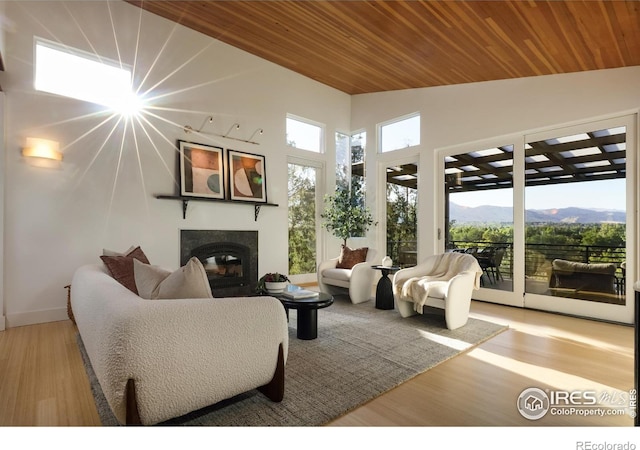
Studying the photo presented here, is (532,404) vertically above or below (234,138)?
below

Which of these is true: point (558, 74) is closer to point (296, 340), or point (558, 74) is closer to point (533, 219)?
point (533, 219)

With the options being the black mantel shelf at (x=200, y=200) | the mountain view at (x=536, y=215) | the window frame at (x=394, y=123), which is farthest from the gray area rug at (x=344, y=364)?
the window frame at (x=394, y=123)

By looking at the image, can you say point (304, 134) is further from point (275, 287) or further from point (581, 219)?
point (581, 219)

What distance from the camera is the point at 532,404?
199 centimetres

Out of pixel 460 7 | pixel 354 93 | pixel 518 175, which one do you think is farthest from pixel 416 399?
pixel 354 93

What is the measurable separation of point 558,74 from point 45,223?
6.10 metres

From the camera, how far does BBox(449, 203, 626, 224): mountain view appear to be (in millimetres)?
3816

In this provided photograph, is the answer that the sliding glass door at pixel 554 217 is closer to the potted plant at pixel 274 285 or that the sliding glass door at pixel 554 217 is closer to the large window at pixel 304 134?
the large window at pixel 304 134

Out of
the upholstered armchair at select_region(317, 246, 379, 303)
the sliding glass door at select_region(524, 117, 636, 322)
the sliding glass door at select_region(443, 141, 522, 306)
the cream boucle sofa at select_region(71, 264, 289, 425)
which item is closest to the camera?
the cream boucle sofa at select_region(71, 264, 289, 425)

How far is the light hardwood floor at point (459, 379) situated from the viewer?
181 centimetres

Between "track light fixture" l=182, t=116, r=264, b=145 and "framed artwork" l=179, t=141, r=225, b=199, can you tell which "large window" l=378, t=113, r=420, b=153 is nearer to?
"track light fixture" l=182, t=116, r=264, b=145

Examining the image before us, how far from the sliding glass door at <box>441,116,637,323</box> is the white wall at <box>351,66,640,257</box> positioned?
0.64 ft

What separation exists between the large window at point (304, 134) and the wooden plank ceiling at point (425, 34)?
98 centimetres

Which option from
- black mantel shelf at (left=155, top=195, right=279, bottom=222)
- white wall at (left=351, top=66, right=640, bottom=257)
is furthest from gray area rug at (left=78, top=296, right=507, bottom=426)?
white wall at (left=351, top=66, right=640, bottom=257)
